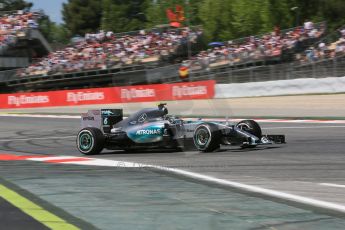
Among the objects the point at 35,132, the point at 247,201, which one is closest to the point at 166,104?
the point at 247,201

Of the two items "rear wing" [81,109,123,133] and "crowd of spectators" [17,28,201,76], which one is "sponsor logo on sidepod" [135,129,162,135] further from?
"crowd of spectators" [17,28,201,76]

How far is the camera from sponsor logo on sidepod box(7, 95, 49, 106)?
34.9 metres

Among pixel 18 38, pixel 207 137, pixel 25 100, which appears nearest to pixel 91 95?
pixel 25 100

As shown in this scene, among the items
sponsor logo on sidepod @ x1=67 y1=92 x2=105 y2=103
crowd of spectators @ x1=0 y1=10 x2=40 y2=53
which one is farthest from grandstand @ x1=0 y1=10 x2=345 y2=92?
sponsor logo on sidepod @ x1=67 y1=92 x2=105 y2=103

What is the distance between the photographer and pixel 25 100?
116 feet

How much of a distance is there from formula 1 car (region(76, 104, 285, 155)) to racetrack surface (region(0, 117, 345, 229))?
21cm

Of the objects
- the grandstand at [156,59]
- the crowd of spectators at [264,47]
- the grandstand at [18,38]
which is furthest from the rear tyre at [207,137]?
the grandstand at [18,38]

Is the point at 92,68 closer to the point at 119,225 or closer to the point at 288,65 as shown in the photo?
the point at 288,65

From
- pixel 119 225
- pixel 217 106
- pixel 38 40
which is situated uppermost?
pixel 38 40

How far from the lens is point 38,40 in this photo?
1941 inches

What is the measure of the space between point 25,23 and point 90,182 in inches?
1691

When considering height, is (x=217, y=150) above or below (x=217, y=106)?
below

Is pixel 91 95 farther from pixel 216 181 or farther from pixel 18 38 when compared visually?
pixel 216 181

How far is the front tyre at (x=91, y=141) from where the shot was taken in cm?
1145
